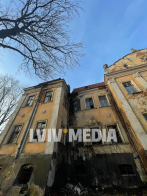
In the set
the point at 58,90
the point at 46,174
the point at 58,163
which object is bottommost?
the point at 46,174

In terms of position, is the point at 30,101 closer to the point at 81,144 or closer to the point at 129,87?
the point at 81,144

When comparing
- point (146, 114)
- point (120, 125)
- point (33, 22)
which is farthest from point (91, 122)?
point (33, 22)

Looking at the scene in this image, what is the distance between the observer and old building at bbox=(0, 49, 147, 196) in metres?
5.98

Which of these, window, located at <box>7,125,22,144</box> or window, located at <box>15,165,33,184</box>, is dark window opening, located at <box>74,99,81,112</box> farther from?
window, located at <box>15,165,33,184</box>

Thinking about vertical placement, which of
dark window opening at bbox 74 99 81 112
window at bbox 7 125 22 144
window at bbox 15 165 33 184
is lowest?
window at bbox 15 165 33 184

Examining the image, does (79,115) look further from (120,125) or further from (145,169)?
(145,169)

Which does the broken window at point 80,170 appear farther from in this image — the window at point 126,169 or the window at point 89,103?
the window at point 89,103

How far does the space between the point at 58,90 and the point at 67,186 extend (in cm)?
832

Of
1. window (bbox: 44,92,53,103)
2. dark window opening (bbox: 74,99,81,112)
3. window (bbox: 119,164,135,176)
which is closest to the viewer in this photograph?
window (bbox: 119,164,135,176)

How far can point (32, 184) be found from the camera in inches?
207

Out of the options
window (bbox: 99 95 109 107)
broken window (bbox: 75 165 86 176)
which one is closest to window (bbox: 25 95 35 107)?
broken window (bbox: 75 165 86 176)

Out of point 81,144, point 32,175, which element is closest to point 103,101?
point 81,144

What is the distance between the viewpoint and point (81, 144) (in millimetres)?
8859

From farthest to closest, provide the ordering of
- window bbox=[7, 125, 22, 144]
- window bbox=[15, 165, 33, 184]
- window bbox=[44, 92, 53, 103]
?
window bbox=[44, 92, 53, 103]
window bbox=[7, 125, 22, 144]
window bbox=[15, 165, 33, 184]
